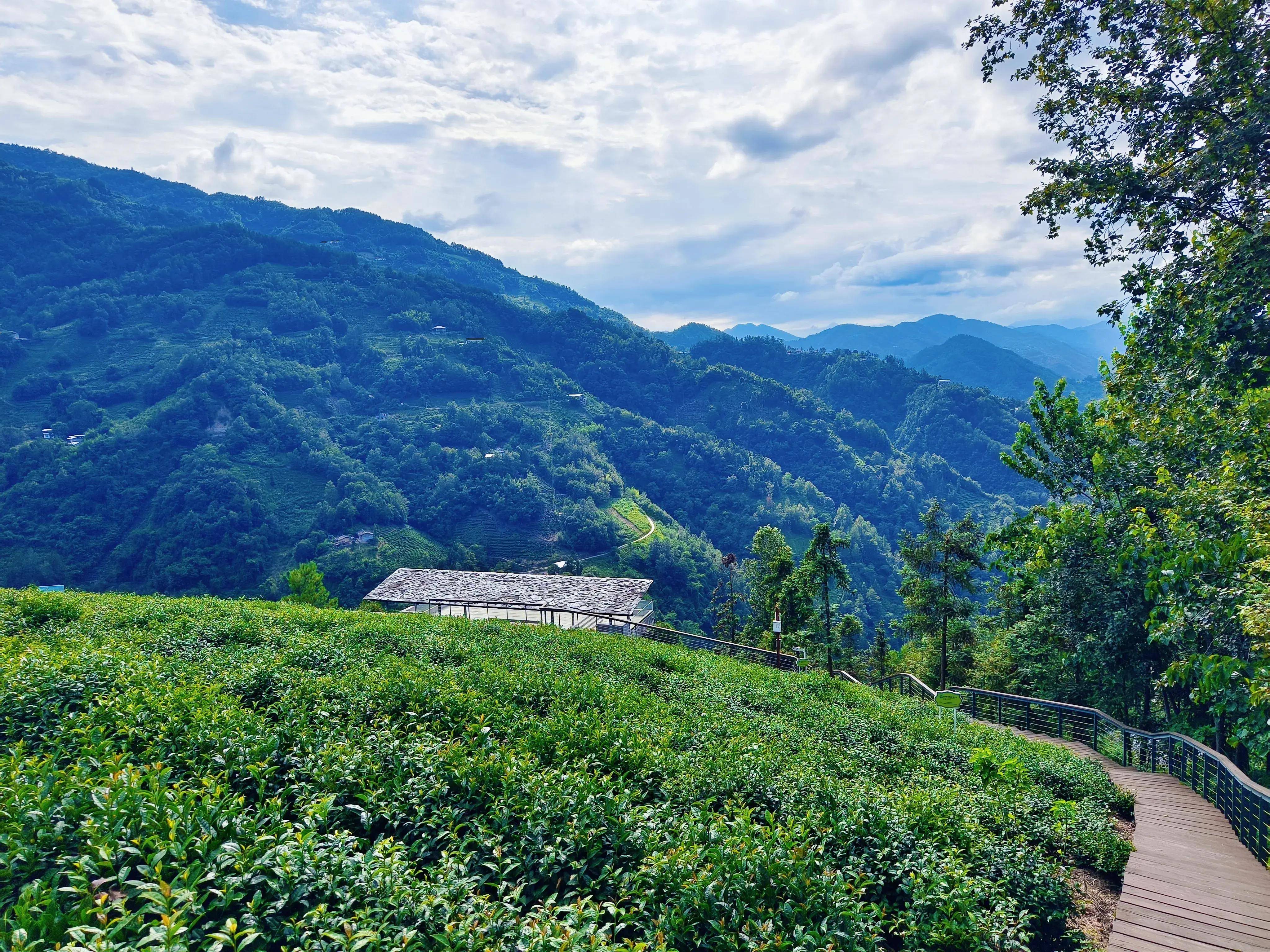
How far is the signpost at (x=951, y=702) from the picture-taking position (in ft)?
42.0

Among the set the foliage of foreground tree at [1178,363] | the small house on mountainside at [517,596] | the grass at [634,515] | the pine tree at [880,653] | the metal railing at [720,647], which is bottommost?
the pine tree at [880,653]

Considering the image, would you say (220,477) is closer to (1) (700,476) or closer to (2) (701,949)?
(1) (700,476)

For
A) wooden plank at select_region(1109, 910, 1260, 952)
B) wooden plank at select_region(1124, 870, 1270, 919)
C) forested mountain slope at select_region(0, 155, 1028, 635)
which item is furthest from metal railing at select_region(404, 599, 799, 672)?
forested mountain slope at select_region(0, 155, 1028, 635)

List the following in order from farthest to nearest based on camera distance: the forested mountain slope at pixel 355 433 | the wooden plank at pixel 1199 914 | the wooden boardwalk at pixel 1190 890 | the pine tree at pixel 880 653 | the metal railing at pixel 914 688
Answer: the forested mountain slope at pixel 355 433 → the pine tree at pixel 880 653 → the metal railing at pixel 914 688 → the wooden plank at pixel 1199 914 → the wooden boardwalk at pixel 1190 890

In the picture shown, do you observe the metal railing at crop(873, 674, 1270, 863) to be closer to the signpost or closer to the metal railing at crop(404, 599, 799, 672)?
the signpost

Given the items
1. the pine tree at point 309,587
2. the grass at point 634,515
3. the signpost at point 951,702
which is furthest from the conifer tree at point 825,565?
the grass at point 634,515

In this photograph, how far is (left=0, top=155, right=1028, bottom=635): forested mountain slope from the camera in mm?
81250

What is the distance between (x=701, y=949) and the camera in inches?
142

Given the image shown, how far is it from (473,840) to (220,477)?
331ft

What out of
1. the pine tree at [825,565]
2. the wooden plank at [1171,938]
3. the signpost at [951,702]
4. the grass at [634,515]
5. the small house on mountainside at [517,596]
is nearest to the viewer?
the wooden plank at [1171,938]

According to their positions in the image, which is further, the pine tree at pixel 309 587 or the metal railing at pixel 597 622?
the pine tree at pixel 309 587

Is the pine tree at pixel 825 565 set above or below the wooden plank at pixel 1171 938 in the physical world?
above

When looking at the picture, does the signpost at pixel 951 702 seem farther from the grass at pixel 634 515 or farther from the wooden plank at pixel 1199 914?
the grass at pixel 634 515

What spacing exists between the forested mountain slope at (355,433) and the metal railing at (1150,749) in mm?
60013
